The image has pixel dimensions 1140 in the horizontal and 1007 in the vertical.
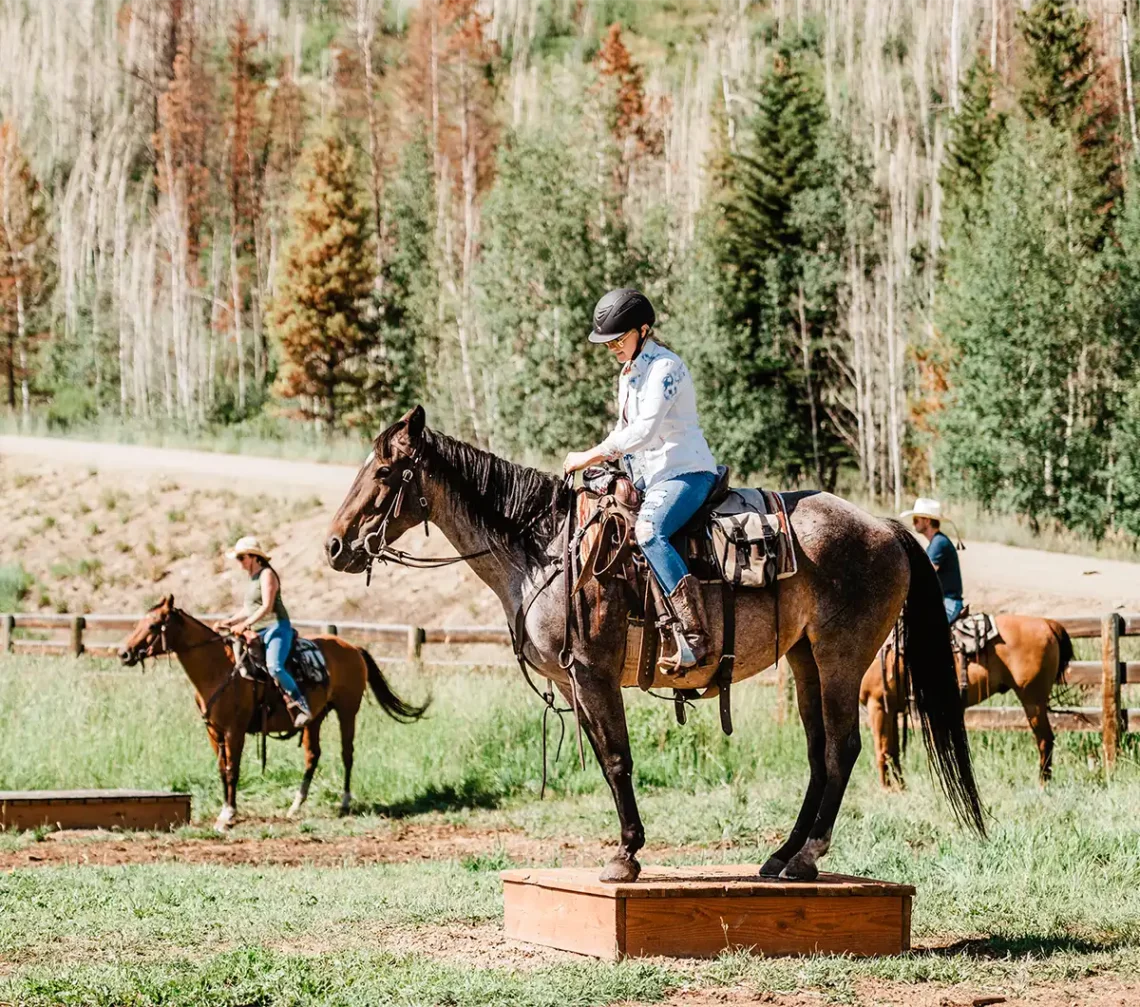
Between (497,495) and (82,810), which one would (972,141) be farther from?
(497,495)

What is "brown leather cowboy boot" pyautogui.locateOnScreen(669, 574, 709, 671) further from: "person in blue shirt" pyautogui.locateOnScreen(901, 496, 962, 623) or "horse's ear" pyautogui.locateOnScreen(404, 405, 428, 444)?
"person in blue shirt" pyautogui.locateOnScreen(901, 496, 962, 623)

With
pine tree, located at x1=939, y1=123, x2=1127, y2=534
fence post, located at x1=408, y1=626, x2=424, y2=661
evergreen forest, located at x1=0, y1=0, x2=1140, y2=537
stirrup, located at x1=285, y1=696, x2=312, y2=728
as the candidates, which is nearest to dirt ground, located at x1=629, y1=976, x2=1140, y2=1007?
stirrup, located at x1=285, y1=696, x2=312, y2=728

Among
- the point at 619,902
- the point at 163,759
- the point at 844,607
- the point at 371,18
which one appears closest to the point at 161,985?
the point at 619,902

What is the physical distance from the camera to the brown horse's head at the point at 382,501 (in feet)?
24.6

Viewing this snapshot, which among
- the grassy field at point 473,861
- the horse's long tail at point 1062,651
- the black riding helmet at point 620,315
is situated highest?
the black riding helmet at point 620,315

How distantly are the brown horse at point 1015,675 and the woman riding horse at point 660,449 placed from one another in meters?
7.35

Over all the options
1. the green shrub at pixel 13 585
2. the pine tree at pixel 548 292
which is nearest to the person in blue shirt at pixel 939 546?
the green shrub at pixel 13 585

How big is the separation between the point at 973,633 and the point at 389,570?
10207 mm

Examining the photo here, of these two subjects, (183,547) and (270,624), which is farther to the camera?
(183,547)

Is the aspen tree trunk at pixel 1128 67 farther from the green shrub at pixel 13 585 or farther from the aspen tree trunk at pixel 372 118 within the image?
the green shrub at pixel 13 585

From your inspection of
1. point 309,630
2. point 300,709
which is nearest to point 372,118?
point 309,630

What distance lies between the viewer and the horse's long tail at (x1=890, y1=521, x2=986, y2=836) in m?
8.09

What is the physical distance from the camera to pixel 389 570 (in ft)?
74.1

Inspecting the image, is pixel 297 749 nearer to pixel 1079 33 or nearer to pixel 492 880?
pixel 492 880
